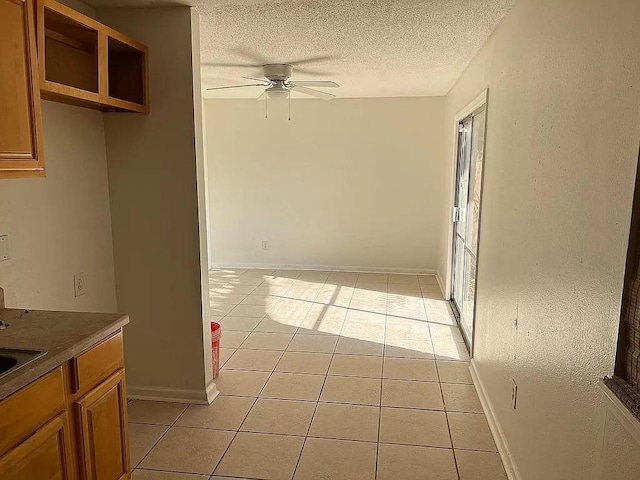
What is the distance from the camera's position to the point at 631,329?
4.09ft

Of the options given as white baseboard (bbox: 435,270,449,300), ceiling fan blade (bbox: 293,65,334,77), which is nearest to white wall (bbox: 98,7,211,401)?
ceiling fan blade (bbox: 293,65,334,77)

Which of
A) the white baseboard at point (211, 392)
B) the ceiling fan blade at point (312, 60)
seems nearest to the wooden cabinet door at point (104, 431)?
the white baseboard at point (211, 392)

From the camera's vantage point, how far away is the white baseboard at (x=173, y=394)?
3.08 metres

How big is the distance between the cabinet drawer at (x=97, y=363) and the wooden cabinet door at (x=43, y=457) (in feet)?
0.44

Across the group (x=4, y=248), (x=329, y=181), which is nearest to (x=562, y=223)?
(x=4, y=248)

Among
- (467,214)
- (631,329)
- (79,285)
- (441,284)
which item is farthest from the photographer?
(441,284)

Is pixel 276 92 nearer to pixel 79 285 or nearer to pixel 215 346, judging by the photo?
pixel 215 346

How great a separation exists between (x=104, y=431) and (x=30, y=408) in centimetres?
48

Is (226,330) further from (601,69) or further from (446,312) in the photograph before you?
(601,69)

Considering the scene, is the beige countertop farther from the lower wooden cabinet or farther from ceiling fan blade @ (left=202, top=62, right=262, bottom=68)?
ceiling fan blade @ (left=202, top=62, right=262, bottom=68)

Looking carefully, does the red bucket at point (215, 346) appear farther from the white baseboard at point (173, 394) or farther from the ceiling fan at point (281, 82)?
the ceiling fan at point (281, 82)

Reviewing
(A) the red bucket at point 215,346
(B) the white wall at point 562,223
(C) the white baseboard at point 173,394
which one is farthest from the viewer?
(A) the red bucket at point 215,346

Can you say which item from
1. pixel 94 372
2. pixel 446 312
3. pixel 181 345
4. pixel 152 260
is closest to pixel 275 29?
pixel 152 260

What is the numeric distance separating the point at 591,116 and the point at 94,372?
6.32 feet
